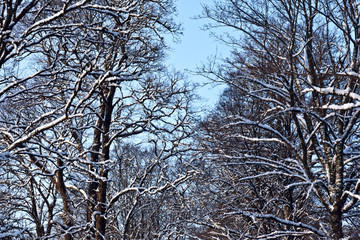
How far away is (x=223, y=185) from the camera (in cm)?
1284

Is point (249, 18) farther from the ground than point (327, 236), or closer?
farther from the ground

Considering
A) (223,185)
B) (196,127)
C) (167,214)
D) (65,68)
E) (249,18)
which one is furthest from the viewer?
(167,214)

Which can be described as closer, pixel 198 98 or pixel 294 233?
pixel 294 233

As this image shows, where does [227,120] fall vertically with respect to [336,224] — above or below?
above

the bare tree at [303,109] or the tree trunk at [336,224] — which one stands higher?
the bare tree at [303,109]

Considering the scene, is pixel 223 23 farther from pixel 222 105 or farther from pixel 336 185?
pixel 336 185

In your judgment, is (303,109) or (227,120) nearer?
(303,109)

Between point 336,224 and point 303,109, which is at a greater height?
point 303,109

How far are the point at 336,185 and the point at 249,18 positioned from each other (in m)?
4.03

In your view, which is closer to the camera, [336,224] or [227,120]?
[336,224]

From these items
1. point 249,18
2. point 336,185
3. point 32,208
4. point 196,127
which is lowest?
point 336,185

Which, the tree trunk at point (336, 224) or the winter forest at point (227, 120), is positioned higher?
the winter forest at point (227, 120)

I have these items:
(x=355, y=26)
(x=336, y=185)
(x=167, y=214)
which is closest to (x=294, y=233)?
(x=336, y=185)

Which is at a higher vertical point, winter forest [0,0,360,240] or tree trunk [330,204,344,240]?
winter forest [0,0,360,240]
